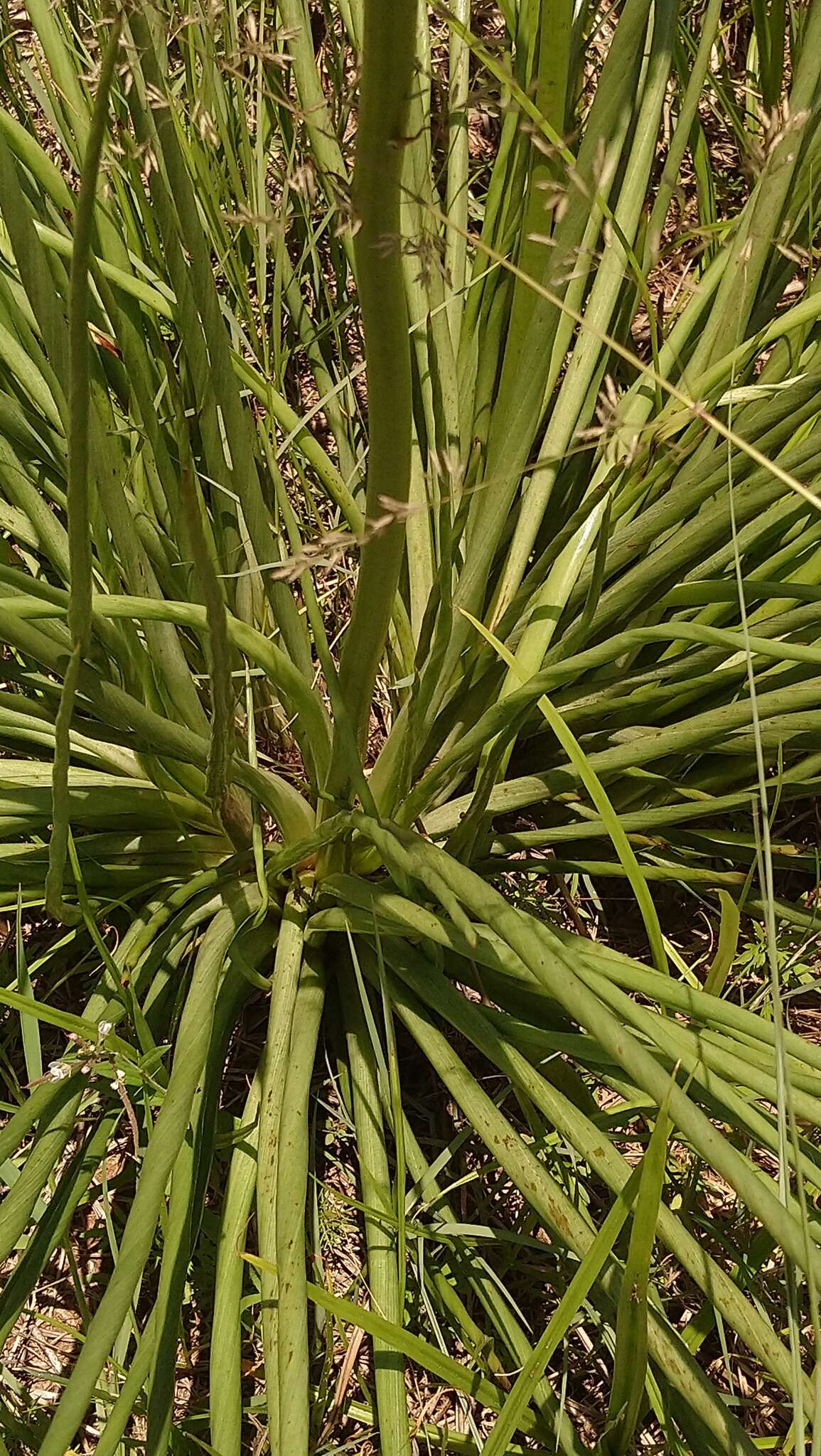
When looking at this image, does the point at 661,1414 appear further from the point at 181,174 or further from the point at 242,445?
the point at 181,174

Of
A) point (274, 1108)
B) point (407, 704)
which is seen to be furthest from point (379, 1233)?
point (407, 704)

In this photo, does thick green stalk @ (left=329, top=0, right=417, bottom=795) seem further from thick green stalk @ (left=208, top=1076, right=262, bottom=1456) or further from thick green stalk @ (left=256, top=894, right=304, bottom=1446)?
thick green stalk @ (left=208, top=1076, right=262, bottom=1456)

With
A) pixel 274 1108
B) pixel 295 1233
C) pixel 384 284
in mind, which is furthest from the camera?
pixel 274 1108

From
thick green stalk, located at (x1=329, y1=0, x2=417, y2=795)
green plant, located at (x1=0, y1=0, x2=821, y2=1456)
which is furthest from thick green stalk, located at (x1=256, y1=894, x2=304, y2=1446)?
thick green stalk, located at (x1=329, y1=0, x2=417, y2=795)

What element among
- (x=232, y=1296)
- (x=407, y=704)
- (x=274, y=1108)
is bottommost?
(x=232, y=1296)

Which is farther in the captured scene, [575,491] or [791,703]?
[575,491]

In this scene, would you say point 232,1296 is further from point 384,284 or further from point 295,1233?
point 384,284

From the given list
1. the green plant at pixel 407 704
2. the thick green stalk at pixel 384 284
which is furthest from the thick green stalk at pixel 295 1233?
the thick green stalk at pixel 384 284

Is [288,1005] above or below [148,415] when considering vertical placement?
below

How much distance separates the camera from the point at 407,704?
31.9 inches

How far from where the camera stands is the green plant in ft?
1.81

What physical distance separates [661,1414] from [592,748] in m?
0.46

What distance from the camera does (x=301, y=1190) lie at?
2.19 feet

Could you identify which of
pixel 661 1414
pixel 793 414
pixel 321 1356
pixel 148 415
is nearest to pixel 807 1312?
pixel 661 1414
